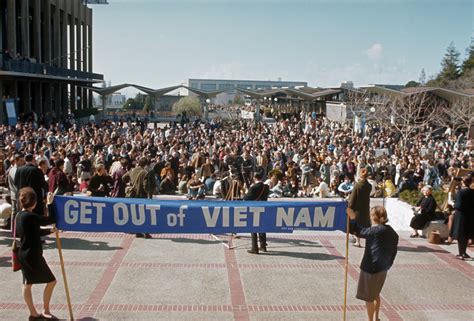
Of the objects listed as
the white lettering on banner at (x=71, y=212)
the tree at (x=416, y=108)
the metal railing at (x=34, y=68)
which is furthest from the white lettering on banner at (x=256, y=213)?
the tree at (x=416, y=108)

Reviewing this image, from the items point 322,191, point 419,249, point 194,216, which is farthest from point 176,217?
point 322,191

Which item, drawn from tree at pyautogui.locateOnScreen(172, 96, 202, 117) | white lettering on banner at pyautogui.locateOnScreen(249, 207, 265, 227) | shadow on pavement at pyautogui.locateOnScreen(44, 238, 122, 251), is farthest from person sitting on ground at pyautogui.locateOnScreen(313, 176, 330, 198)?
tree at pyautogui.locateOnScreen(172, 96, 202, 117)

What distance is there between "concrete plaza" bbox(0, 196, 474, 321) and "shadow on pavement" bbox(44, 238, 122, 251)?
2 centimetres

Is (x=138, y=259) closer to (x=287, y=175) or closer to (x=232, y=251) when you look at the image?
(x=232, y=251)

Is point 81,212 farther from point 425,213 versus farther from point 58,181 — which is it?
point 425,213

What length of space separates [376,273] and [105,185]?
696cm

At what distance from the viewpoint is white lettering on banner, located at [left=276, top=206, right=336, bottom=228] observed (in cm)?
848

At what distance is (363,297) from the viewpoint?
22.1 ft

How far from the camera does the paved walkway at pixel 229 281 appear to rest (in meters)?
7.59

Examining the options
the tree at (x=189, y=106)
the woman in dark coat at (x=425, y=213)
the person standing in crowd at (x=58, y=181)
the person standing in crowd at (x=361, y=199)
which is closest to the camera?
the person standing in crowd at (x=361, y=199)

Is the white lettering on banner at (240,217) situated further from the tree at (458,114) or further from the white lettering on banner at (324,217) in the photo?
the tree at (458,114)

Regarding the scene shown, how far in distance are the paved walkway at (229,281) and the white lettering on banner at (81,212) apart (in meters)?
1.03

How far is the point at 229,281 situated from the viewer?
8812 mm

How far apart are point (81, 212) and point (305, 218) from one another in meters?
3.46
